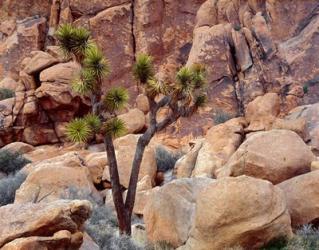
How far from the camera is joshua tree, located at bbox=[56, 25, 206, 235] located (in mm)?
10352

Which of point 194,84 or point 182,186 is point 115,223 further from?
point 194,84

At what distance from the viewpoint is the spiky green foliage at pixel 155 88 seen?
418 inches

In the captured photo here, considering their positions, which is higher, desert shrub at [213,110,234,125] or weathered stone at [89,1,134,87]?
weathered stone at [89,1,134,87]

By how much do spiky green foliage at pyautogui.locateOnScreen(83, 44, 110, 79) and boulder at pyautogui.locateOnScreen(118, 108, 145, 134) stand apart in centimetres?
1273

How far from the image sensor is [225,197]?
8133 millimetres

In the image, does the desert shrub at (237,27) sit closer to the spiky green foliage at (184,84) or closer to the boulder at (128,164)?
the boulder at (128,164)

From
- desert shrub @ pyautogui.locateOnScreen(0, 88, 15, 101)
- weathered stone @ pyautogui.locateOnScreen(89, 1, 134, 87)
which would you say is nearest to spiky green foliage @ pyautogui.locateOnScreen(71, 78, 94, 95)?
weathered stone @ pyautogui.locateOnScreen(89, 1, 134, 87)

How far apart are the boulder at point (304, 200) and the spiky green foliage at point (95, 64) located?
197 inches

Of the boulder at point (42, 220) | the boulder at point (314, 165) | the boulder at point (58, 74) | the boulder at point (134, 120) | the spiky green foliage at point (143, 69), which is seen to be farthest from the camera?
the boulder at point (58, 74)

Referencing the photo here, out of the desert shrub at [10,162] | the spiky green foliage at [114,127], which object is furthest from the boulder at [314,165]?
the desert shrub at [10,162]

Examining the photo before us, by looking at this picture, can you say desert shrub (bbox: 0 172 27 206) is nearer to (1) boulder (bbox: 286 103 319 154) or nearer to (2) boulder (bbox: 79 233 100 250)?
(2) boulder (bbox: 79 233 100 250)

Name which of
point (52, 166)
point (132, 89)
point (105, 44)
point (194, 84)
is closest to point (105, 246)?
point (194, 84)

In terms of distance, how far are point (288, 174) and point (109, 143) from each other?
4.37 metres

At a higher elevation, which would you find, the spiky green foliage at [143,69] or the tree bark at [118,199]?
the spiky green foliage at [143,69]
